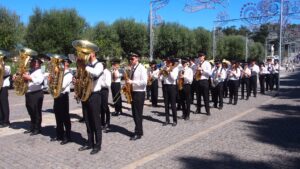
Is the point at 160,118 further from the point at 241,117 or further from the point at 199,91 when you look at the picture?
the point at 241,117

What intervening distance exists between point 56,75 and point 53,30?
25.2 metres

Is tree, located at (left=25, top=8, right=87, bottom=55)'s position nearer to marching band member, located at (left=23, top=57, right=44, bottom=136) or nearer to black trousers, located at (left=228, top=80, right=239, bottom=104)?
black trousers, located at (left=228, top=80, right=239, bottom=104)

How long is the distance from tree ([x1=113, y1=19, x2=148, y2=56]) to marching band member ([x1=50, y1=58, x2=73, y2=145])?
32944 millimetres

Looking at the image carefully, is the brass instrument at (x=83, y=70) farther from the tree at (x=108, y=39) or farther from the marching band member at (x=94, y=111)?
the tree at (x=108, y=39)

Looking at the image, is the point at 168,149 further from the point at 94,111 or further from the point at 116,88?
the point at 116,88

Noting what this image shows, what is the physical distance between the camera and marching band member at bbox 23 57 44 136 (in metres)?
7.94

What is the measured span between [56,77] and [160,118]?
411 cm

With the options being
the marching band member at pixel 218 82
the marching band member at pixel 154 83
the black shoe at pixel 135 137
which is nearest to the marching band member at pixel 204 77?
the marching band member at pixel 218 82

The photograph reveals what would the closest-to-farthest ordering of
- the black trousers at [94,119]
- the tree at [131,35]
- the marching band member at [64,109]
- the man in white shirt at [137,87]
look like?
the black trousers at [94,119] < the marching band member at [64,109] < the man in white shirt at [137,87] < the tree at [131,35]

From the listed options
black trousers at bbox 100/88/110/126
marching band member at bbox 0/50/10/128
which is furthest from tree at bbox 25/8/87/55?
black trousers at bbox 100/88/110/126

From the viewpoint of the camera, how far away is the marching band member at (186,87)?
1016cm

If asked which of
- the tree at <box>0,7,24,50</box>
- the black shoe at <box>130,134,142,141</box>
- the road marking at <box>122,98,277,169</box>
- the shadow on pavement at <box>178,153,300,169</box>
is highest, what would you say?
the tree at <box>0,7,24,50</box>

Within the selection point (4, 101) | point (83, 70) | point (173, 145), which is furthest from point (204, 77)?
point (4, 101)

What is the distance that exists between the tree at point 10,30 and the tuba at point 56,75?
20632mm
